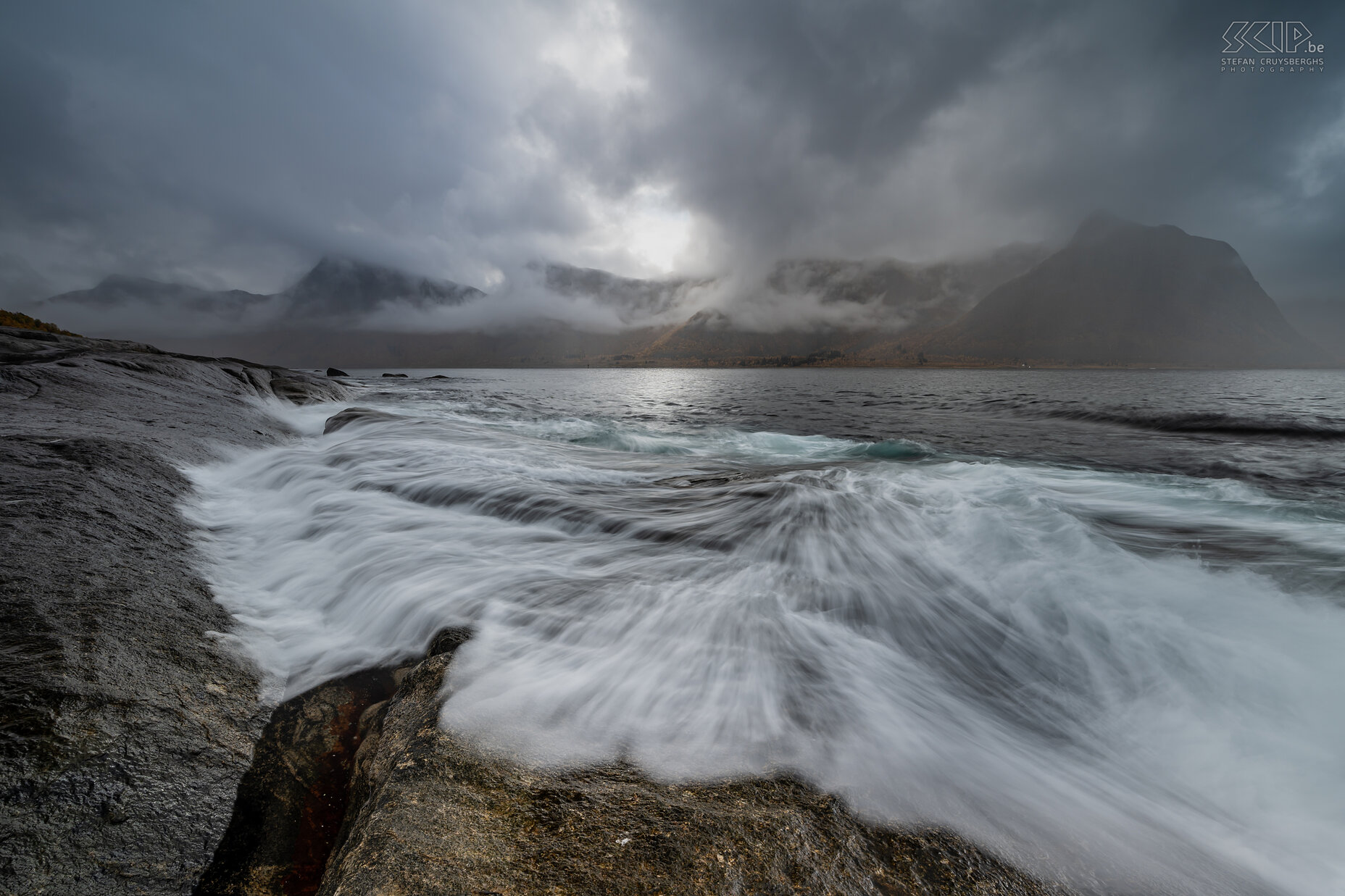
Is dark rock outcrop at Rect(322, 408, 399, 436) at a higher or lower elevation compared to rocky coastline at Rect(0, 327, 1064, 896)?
higher

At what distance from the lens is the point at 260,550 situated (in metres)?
4.70

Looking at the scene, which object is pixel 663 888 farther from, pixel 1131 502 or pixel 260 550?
pixel 1131 502

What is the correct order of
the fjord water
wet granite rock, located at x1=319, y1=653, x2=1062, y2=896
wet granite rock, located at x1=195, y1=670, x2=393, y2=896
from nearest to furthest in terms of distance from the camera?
wet granite rock, located at x1=319, y1=653, x2=1062, y2=896
wet granite rock, located at x1=195, y1=670, x2=393, y2=896
the fjord water

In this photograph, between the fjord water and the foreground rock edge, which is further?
the fjord water

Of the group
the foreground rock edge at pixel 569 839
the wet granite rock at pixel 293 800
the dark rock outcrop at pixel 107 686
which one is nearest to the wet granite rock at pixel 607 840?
the foreground rock edge at pixel 569 839

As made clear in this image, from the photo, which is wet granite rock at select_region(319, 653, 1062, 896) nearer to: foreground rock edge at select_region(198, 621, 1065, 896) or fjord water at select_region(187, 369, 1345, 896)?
foreground rock edge at select_region(198, 621, 1065, 896)

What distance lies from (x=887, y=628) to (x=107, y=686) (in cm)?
464

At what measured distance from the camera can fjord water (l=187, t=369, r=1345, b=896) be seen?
7.51 feet

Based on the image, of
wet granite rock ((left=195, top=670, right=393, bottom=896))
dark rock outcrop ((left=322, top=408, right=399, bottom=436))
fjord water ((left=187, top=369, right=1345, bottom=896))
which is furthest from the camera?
dark rock outcrop ((left=322, top=408, right=399, bottom=436))

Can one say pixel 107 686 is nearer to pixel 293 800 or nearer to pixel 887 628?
pixel 293 800

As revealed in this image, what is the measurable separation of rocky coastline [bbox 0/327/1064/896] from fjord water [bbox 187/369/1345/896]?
0.23m

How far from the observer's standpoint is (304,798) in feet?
6.98

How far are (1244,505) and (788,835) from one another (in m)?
9.59

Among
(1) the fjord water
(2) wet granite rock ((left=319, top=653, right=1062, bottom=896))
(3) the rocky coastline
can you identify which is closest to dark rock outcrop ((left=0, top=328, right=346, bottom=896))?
(3) the rocky coastline
